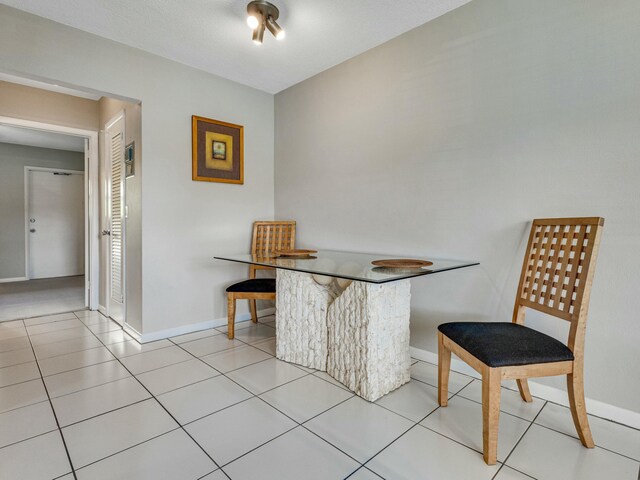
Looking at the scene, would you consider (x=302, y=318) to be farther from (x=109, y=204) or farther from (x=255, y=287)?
(x=109, y=204)

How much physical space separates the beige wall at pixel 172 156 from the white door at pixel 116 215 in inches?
22.4

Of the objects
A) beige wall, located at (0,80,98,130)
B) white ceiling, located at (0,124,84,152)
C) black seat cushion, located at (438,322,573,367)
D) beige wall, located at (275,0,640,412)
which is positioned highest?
white ceiling, located at (0,124,84,152)

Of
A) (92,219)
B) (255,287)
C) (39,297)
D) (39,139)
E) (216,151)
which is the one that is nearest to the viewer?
(255,287)

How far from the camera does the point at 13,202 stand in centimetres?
572

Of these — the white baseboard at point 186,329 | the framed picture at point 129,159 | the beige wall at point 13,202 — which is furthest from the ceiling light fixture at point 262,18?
the beige wall at point 13,202

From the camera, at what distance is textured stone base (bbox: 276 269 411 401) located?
1.91 meters

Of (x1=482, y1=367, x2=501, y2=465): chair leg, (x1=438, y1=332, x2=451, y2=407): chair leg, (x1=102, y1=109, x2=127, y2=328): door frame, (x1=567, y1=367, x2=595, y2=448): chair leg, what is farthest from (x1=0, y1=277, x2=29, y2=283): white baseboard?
(x1=567, y1=367, x2=595, y2=448): chair leg

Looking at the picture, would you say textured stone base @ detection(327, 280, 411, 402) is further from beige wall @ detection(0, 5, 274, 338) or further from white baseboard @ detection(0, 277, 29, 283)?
white baseboard @ detection(0, 277, 29, 283)

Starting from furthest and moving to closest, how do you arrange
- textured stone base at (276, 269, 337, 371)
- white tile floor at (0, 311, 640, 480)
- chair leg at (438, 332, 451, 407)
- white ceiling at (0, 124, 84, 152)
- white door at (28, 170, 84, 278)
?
white door at (28, 170, 84, 278) → white ceiling at (0, 124, 84, 152) → textured stone base at (276, 269, 337, 371) → chair leg at (438, 332, 451, 407) → white tile floor at (0, 311, 640, 480)

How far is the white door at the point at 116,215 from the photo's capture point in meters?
3.23

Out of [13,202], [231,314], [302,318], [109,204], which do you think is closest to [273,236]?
[231,314]

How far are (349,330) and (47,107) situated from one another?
388 cm

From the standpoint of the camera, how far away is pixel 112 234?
3516mm

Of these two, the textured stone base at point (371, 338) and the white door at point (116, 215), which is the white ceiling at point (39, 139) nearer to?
the white door at point (116, 215)
